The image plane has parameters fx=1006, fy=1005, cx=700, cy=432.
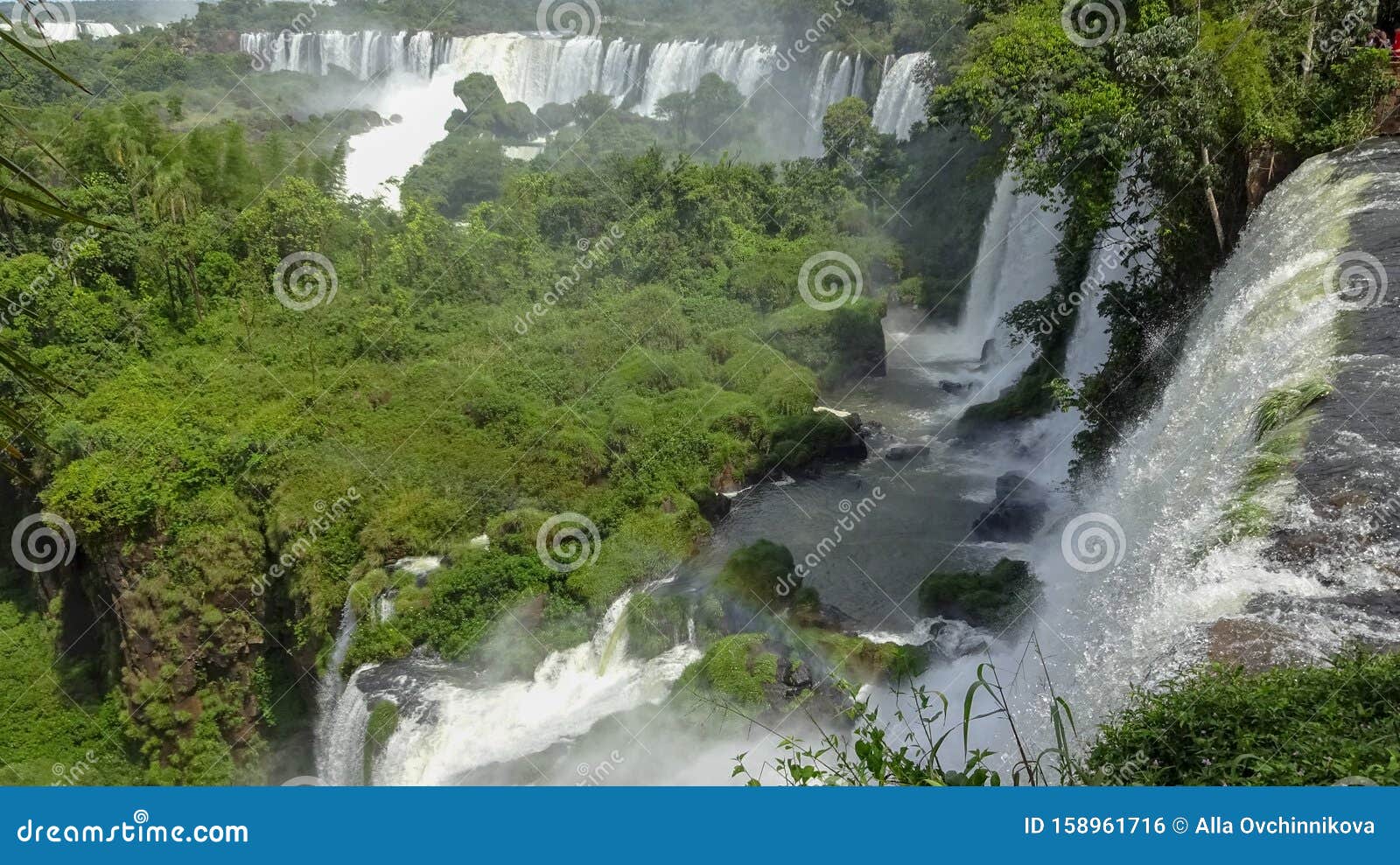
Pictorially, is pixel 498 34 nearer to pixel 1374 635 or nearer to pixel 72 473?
pixel 72 473

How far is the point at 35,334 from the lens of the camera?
17094mm

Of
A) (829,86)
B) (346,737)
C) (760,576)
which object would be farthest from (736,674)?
(829,86)

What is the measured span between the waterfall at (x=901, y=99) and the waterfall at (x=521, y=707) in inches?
724

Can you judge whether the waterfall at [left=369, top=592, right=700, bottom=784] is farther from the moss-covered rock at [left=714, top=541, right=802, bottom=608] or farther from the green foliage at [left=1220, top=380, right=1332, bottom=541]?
the green foliage at [left=1220, top=380, right=1332, bottom=541]

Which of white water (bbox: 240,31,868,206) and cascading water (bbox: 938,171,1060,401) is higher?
white water (bbox: 240,31,868,206)

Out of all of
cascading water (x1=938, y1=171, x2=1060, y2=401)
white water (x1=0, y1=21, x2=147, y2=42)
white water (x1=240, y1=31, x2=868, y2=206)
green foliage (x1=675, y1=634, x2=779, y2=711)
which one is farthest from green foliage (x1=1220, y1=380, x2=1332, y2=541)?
white water (x1=0, y1=21, x2=147, y2=42)

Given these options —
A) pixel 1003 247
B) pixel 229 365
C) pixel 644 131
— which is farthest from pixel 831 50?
pixel 229 365

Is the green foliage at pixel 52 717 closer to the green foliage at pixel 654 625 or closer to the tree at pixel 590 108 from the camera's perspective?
the green foliage at pixel 654 625

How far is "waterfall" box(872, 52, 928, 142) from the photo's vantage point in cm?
2616

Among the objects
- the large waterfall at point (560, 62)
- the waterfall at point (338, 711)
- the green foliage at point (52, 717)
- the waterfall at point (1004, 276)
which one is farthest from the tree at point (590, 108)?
the waterfall at point (338, 711)

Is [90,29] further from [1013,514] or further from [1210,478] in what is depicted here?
[1210,478]

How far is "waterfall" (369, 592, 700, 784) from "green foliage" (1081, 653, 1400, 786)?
775 centimetres

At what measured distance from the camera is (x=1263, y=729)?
409 cm

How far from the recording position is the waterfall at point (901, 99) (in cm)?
2616
